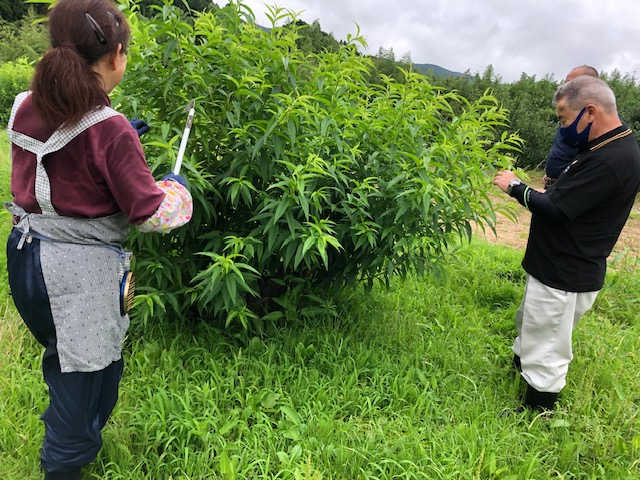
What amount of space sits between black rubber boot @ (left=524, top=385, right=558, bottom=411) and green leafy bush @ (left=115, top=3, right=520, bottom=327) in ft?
3.31

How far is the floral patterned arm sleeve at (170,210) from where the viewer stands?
1.60 metres

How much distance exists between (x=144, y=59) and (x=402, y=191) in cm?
154

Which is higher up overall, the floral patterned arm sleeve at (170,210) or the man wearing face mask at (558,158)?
the man wearing face mask at (558,158)

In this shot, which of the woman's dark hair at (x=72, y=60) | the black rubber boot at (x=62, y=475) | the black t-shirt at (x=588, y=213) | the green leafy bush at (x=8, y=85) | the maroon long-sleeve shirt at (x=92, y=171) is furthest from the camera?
the green leafy bush at (x=8, y=85)

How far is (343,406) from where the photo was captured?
252cm

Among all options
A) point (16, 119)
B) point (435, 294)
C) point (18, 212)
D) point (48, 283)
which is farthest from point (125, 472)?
point (435, 294)

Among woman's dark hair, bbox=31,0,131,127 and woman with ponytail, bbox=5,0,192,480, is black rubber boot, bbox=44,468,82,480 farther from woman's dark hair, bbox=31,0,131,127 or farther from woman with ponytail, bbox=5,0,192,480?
woman's dark hair, bbox=31,0,131,127

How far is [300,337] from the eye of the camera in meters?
2.99

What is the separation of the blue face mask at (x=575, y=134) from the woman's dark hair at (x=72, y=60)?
2.33m

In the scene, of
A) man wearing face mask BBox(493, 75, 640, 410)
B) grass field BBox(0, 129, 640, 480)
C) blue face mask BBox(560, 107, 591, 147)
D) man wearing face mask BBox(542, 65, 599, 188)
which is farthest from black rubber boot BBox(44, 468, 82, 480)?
man wearing face mask BBox(542, 65, 599, 188)

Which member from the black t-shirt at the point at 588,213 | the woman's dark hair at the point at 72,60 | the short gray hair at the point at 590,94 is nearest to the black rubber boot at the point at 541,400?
the black t-shirt at the point at 588,213

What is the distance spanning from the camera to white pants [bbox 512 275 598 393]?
2.63m

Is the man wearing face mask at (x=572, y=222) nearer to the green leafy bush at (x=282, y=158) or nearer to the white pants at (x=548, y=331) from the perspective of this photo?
the white pants at (x=548, y=331)

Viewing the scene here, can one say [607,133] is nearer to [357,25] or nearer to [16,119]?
[357,25]
